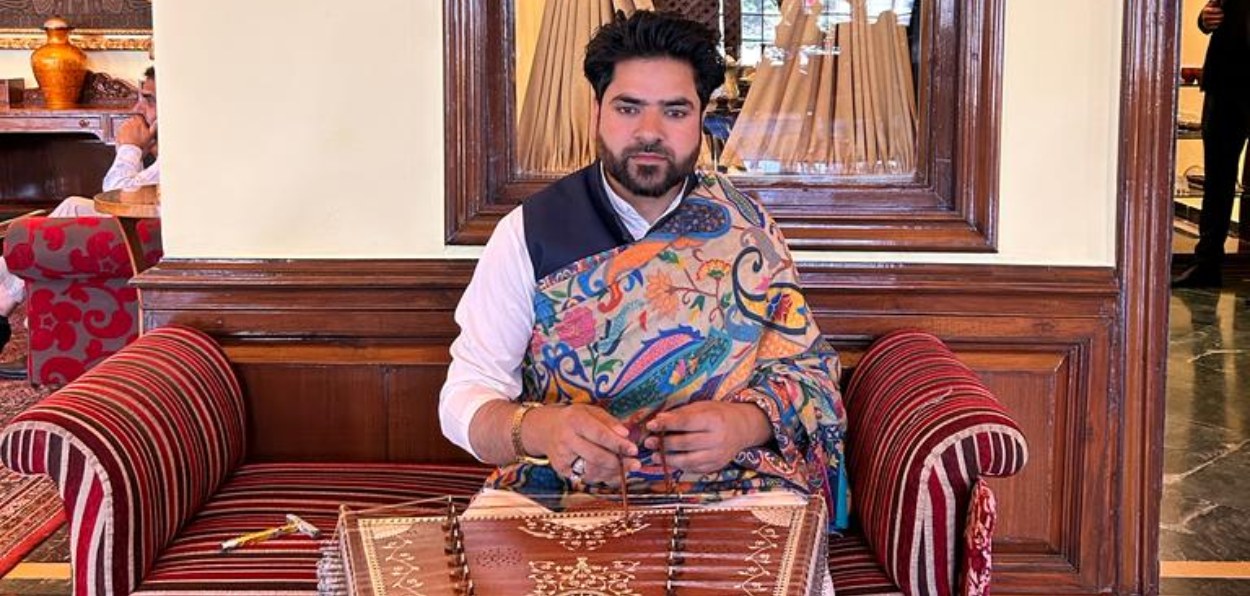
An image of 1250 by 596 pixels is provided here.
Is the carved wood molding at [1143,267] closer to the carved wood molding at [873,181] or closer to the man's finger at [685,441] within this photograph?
the carved wood molding at [873,181]

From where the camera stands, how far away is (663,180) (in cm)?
242

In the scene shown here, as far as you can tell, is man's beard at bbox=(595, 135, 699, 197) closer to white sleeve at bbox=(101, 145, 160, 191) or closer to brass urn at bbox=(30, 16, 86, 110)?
white sleeve at bbox=(101, 145, 160, 191)

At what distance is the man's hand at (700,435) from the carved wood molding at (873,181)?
2.61 feet

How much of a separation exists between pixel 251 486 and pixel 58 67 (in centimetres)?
675

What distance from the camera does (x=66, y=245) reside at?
5227 mm

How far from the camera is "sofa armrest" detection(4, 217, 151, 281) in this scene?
521 centimetres

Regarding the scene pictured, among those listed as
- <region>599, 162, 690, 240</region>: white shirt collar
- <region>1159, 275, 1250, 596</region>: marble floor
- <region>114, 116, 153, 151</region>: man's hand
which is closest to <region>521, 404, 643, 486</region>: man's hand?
<region>599, 162, 690, 240</region>: white shirt collar

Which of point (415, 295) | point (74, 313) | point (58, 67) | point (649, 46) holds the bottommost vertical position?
point (74, 313)

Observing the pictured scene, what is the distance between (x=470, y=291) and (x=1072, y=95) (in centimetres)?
127

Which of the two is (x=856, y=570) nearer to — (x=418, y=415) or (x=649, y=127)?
(x=649, y=127)

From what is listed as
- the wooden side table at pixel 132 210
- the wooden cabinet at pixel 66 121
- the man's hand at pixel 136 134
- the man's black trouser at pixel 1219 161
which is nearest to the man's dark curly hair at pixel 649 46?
the wooden side table at pixel 132 210

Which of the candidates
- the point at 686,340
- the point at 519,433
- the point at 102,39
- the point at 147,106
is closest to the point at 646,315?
the point at 686,340

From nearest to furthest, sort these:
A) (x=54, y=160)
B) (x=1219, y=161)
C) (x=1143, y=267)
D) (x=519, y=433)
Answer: (x=519, y=433) < (x=1143, y=267) < (x=1219, y=161) < (x=54, y=160)

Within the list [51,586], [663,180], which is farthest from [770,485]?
[51,586]
